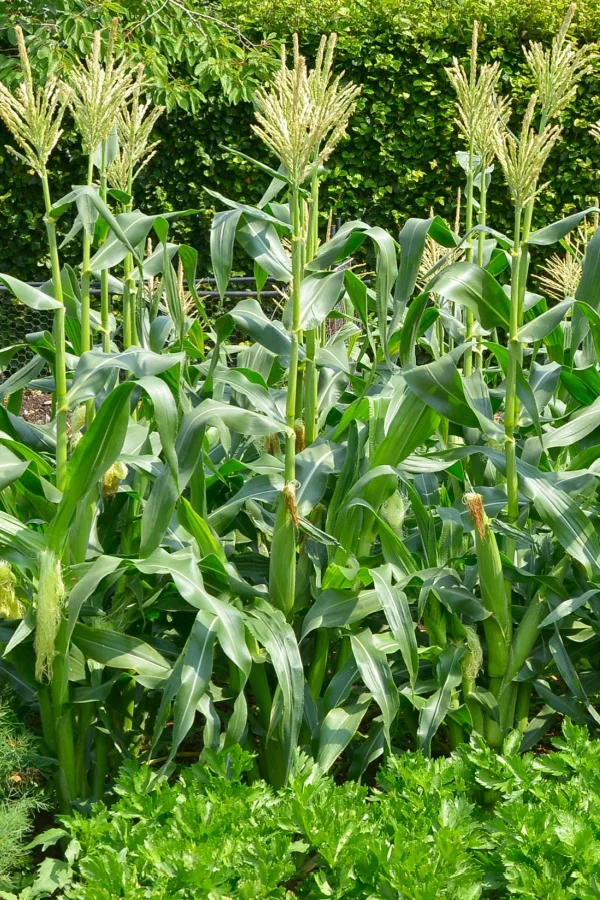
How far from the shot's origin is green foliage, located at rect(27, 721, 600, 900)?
5.12 ft

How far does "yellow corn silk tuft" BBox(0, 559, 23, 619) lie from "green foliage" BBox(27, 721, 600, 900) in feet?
1.40

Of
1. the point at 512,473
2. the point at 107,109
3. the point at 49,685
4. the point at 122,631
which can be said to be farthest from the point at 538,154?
the point at 49,685

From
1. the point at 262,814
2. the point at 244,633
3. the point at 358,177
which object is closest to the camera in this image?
the point at 262,814

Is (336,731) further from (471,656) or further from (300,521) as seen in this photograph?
(300,521)

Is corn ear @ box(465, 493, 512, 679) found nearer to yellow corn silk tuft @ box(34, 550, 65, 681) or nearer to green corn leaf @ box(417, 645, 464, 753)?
green corn leaf @ box(417, 645, 464, 753)

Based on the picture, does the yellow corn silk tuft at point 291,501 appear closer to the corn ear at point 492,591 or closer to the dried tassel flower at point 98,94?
the corn ear at point 492,591

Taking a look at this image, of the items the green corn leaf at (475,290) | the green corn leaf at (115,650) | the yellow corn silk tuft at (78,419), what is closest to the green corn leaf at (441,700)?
the green corn leaf at (115,650)

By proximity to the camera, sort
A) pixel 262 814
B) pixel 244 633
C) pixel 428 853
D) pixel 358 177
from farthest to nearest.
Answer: pixel 358 177, pixel 244 633, pixel 262 814, pixel 428 853

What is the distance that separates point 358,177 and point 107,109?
18.3 feet

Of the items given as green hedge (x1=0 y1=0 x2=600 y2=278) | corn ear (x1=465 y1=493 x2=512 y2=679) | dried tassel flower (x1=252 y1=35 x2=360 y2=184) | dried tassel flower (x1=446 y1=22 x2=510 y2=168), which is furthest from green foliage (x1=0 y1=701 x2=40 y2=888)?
green hedge (x1=0 y1=0 x2=600 y2=278)

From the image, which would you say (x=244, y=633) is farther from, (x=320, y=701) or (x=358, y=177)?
(x=358, y=177)

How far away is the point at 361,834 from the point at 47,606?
0.76 m

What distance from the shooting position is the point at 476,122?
2529 mm

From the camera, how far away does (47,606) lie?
1947 mm
